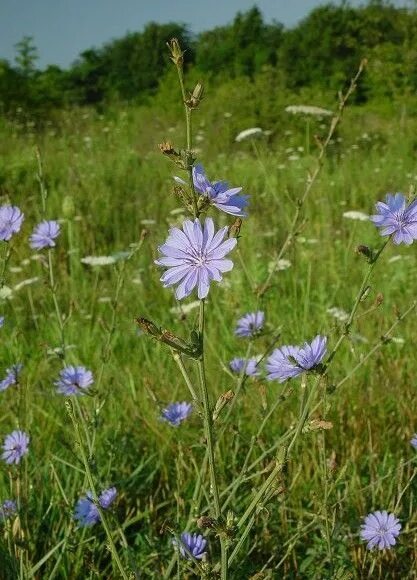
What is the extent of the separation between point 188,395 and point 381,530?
938 millimetres

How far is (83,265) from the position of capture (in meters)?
3.96

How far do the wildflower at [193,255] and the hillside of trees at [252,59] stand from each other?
275 inches

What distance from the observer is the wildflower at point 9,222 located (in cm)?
125

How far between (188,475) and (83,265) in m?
2.37

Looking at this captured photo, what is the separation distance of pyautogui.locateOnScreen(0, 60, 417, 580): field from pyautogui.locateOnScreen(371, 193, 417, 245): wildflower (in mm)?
75

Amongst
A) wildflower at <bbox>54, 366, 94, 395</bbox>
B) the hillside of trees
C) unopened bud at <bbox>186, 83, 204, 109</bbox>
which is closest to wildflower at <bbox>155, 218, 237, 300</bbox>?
unopened bud at <bbox>186, 83, 204, 109</bbox>

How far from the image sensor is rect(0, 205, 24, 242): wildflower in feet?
4.10

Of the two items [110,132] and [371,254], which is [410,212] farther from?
[110,132]

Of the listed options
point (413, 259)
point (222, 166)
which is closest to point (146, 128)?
point (222, 166)

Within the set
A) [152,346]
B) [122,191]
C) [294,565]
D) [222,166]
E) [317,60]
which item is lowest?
[294,565]

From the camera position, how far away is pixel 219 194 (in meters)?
0.88

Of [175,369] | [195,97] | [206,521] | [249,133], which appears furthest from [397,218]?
[249,133]

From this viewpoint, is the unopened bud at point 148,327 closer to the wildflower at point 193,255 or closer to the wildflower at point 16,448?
the wildflower at point 193,255

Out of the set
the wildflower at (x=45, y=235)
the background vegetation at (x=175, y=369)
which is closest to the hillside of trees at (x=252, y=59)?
the background vegetation at (x=175, y=369)
